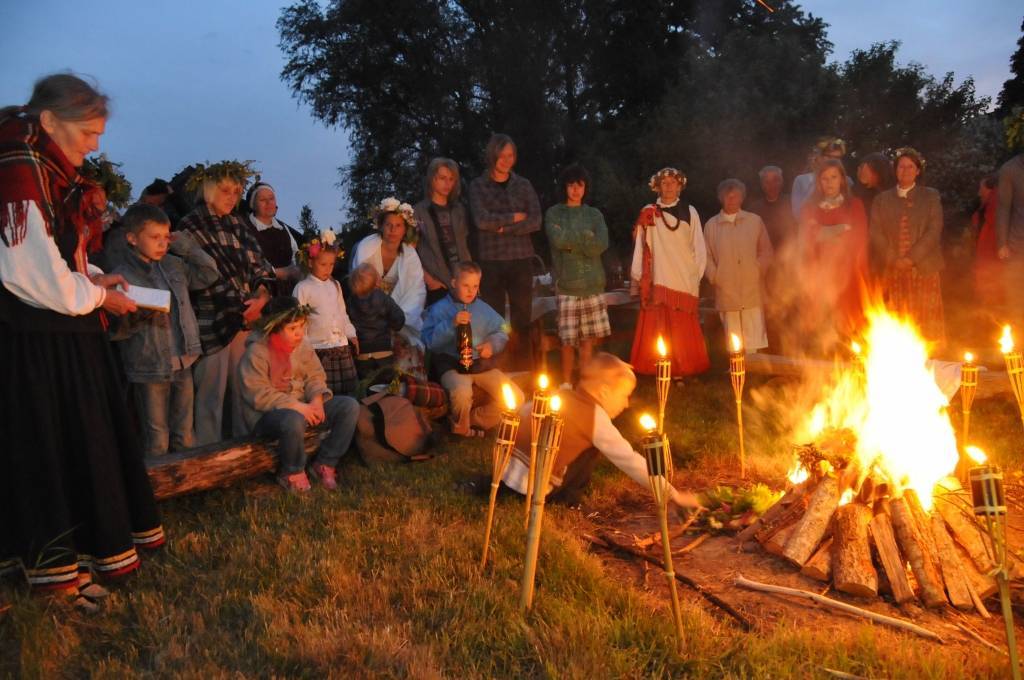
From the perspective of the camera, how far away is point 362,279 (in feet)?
23.0

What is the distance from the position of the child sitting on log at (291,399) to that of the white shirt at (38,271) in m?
1.97

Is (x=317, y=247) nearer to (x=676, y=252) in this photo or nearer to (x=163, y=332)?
(x=163, y=332)

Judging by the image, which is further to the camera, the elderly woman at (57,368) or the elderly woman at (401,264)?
the elderly woman at (401,264)

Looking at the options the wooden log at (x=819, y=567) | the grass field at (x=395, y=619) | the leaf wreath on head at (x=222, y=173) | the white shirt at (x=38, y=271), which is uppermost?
the leaf wreath on head at (x=222, y=173)

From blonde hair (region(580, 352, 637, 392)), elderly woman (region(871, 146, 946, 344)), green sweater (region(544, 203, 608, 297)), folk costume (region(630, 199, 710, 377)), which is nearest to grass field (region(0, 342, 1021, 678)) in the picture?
blonde hair (region(580, 352, 637, 392))

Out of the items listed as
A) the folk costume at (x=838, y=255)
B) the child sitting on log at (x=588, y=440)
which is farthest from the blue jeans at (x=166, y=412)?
the folk costume at (x=838, y=255)

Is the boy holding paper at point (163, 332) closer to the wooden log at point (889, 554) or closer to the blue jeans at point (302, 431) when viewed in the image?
the blue jeans at point (302, 431)

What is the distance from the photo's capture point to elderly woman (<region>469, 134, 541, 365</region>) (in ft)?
25.8

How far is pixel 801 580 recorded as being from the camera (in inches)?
156

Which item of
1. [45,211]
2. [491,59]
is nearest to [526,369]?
[45,211]

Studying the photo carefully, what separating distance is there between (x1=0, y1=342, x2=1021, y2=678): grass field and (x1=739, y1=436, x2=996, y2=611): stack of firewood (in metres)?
0.42

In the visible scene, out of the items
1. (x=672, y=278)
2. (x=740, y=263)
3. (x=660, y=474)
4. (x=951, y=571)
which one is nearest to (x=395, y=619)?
(x=660, y=474)

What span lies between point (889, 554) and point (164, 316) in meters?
4.47

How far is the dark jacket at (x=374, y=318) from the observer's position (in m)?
7.06
